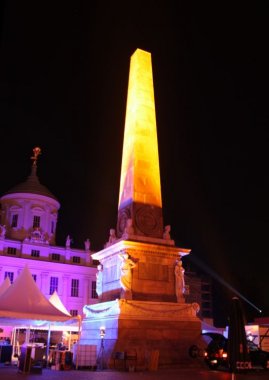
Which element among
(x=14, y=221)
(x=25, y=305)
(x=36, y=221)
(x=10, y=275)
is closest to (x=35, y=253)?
(x=10, y=275)

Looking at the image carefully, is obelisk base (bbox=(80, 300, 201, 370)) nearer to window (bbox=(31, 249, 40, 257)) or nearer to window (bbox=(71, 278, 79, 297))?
window (bbox=(71, 278, 79, 297))

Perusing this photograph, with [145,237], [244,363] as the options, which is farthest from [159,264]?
[244,363]

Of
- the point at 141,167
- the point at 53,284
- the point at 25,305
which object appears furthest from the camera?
the point at 53,284

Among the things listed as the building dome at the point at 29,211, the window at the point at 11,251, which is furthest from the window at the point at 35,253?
the building dome at the point at 29,211

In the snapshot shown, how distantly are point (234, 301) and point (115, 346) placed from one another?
241 inches

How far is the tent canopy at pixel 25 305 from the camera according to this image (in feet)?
57.1

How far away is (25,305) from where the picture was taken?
1806 cm

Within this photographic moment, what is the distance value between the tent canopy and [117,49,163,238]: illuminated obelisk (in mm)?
4689

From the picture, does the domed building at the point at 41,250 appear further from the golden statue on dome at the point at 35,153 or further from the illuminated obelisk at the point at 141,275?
the illuminated obelisk at the point at 141,275

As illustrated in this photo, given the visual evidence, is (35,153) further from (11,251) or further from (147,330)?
(147,330)

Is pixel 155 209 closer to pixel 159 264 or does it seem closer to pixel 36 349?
pixel 159 264

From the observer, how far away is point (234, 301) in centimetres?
1269

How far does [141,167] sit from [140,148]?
1.02 m

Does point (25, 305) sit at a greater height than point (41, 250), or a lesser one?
lesser
